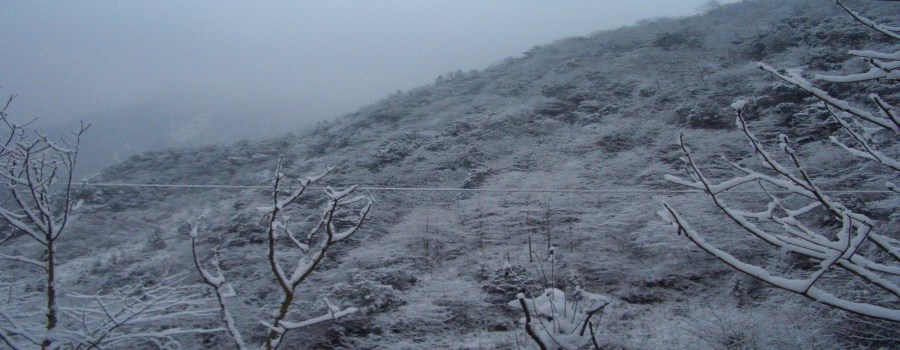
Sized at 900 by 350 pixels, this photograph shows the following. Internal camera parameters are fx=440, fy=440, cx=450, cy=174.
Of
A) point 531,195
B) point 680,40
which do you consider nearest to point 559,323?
point 531,195

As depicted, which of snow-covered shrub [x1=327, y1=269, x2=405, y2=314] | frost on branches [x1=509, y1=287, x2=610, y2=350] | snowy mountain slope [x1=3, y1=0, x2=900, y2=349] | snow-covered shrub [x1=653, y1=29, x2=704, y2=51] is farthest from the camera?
snow-covered shrub [x1=653, y1=29, x2=704, y2=51]

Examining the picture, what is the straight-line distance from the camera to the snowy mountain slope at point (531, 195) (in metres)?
4.98

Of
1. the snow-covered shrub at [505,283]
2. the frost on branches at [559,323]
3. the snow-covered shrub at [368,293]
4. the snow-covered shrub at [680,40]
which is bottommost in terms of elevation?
the snow-covered shrub at [505,283]

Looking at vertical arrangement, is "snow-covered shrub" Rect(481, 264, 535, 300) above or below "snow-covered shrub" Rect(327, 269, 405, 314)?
below

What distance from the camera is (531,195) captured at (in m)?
7.79

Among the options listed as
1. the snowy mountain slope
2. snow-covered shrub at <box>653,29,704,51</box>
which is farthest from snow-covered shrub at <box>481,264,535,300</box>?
snow-covered shrub at <box>653,29,704,51</box>

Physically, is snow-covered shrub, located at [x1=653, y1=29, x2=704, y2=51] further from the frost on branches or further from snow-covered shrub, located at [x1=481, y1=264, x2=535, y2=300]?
the frost on branches

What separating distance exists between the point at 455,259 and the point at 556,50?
472 inches

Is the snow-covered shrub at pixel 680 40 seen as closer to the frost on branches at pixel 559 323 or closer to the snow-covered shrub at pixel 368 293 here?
the snow-covered shrub at pixel 368 293

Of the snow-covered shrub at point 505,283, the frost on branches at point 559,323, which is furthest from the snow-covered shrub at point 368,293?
the frost on branches at point 559,323

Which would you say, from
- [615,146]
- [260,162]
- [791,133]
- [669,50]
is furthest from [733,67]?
[260,162]

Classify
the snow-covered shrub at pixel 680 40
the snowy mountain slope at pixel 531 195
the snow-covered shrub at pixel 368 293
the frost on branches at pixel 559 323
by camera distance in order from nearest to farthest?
1. the frost on branches at pixel 559 323
2. the snowy mountain slope at pixel 531 195
3. the snow-covered shrub at pixel 368 293
4. the snow-covered shrub at pixel 680 40

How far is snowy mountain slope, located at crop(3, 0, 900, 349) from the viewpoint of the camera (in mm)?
4977

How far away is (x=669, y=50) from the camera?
13.6 meters
